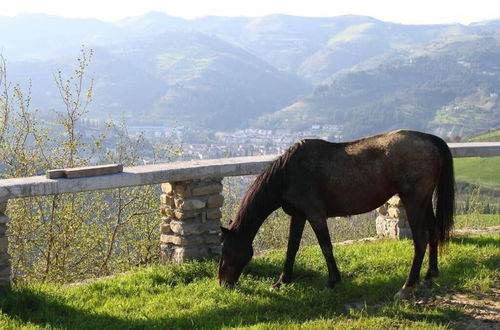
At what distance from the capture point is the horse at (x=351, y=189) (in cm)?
694

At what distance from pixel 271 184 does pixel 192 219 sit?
6.39 ft

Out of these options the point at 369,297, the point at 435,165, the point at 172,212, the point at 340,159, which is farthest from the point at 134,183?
the point at 435,165

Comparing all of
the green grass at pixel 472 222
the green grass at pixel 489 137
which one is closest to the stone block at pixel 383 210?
the green grass at pixel 472 222

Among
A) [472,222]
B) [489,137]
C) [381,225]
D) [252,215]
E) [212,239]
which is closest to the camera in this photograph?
[252,215]

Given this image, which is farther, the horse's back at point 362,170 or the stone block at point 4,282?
the stone block at point 4,282

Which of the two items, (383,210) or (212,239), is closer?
(212,239)

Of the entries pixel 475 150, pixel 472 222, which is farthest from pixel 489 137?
pixel 475 150

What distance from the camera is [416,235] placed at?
6996mm

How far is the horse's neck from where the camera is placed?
7.38m

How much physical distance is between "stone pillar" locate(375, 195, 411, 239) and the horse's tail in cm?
238

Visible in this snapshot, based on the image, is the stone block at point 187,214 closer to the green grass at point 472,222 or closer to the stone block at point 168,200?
the stone block at point 168,200

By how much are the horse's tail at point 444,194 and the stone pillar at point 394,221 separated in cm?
238

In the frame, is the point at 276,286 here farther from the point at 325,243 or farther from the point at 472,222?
the point at 472,222

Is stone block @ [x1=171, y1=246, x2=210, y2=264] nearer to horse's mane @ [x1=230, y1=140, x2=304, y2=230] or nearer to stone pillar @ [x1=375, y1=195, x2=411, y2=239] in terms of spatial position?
horse's mane @ [x1=230, y1=140, x2=304, y2=230]
